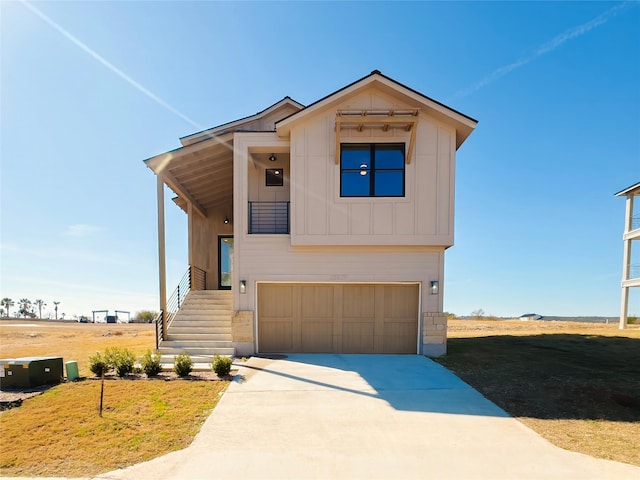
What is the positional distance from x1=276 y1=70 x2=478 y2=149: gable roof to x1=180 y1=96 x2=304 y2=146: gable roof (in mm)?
3550

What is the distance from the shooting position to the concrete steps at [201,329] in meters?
8.70

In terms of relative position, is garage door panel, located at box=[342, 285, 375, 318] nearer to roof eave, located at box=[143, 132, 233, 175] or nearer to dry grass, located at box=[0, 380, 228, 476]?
dry grass, located at box=[0, 380, 228, 476]

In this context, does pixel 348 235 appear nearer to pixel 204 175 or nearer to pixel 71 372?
pixel 204 175

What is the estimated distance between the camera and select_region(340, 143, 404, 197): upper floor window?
29.6ft

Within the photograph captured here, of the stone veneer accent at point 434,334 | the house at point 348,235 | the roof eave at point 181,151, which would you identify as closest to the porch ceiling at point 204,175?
the roof eave at point 181,151

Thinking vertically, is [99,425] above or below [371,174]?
below

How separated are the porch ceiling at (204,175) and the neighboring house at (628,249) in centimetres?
2320

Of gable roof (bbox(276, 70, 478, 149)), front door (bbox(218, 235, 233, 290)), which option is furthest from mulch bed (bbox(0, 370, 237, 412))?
front door (bbox(218, 235, 233, 290))

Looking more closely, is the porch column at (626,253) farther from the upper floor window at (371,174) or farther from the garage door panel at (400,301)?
the upper floor window at (371,174)

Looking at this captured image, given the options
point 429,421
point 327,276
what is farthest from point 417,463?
point 327,276

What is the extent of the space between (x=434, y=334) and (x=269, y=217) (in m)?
6.66

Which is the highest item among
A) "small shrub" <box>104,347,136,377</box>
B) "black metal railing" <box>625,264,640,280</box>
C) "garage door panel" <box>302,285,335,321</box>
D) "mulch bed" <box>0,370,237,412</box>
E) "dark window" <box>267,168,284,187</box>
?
"dark window" <box>267,168,284,187</box>

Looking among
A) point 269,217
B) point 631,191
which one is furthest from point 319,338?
point 631,191

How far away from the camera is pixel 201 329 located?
9508mm
